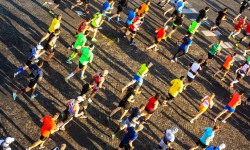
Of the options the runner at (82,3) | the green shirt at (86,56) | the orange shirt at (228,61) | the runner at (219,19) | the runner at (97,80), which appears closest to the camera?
the runner at (97,80)

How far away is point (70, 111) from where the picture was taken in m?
10.6

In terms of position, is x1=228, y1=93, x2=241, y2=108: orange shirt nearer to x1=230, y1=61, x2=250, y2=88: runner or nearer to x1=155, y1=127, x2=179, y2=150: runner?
x1=230, y1=61, x2=250, y2=88: runner

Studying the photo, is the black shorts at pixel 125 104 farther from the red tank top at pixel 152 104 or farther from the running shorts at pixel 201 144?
the running shorts at pixel 201 144

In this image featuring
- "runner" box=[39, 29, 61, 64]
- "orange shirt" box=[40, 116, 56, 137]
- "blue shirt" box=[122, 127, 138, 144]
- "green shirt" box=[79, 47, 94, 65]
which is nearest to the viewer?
"orange shirt" box=[40, 116, 56, 137]

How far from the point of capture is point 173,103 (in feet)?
44.9

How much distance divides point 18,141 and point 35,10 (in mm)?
9006

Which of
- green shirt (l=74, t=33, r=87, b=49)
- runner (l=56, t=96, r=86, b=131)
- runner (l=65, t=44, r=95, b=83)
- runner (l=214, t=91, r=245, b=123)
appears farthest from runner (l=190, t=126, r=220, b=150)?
green shirt (l=74, t=33, r=87, b=49)

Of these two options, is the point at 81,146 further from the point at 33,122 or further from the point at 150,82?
the point at 150,82

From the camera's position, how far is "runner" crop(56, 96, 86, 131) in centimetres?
1055

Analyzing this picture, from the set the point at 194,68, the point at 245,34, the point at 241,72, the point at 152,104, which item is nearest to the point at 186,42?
the point at 194,68

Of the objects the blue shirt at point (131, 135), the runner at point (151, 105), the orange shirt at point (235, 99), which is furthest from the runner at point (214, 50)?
the blue shirt at point (131, 135)

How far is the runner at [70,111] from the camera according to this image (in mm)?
10547

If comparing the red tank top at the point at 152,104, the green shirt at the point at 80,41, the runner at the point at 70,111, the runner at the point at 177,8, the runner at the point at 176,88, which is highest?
the runner at the point at 177,8

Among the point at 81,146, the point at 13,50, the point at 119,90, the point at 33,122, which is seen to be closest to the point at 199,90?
the point at 119,90
